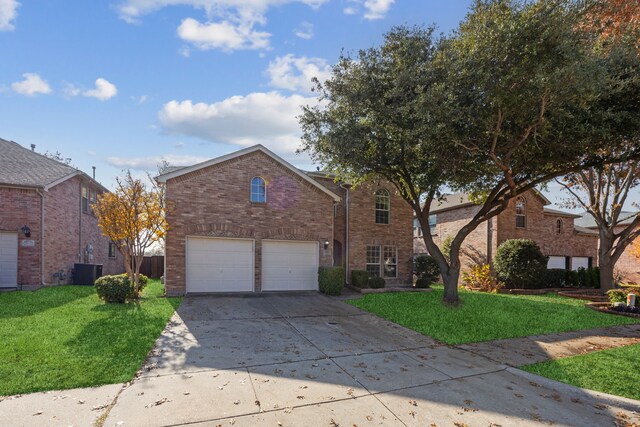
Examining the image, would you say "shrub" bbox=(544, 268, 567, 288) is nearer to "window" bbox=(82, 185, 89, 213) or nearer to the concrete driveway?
the concrete driveway

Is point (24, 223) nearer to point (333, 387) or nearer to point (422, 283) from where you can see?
point (333, 387)

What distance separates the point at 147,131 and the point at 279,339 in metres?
11.4

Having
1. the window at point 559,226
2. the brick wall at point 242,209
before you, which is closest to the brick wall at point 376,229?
the brick wall at point 242,209

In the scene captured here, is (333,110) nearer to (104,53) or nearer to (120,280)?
(104,53)

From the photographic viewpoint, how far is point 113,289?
1137cm

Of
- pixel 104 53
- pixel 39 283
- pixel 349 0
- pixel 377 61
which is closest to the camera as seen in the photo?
pixel 349 0

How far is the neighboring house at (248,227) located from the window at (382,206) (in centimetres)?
170

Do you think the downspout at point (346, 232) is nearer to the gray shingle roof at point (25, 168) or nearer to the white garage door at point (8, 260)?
the gray shingle roof at point (25, 168)

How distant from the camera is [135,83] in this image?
11.5 metres

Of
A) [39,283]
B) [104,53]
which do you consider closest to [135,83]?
[104,53]

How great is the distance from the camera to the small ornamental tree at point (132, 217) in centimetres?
1230

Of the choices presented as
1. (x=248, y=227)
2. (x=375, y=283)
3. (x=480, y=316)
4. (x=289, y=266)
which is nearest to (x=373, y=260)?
(x=375, y=283)

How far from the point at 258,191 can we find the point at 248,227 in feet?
5.35

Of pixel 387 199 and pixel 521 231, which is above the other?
pixel 387 199
